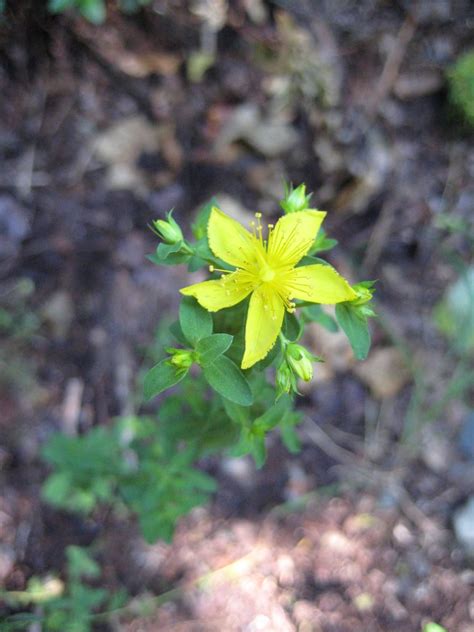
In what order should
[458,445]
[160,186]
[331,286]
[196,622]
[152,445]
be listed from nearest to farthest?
[331,286] → [152,445] → [196,622] → [458,445] → [160,186]

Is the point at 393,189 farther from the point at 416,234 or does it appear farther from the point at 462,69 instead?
the point at 462,69

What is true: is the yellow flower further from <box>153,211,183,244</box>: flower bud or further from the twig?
the twig

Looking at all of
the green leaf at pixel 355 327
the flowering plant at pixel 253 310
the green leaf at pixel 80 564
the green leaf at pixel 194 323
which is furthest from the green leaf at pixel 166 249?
the green leaf at pixel 80 564

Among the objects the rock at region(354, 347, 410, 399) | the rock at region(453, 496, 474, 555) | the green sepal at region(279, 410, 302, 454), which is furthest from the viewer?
the rock at region(354, 347, 410, 399)

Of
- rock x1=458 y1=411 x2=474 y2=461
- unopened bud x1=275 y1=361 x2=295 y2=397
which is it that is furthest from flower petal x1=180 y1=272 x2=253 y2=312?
rock x1=458 y1=411 x2=474 y2=461

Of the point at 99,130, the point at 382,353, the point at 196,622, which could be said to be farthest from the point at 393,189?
the point at 196,622

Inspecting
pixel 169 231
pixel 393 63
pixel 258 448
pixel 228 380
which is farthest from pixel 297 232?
pixel 393 63
